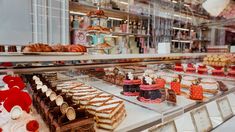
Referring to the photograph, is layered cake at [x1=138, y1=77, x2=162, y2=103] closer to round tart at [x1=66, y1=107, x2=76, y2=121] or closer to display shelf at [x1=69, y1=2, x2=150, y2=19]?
round tart at [x1=66, y1=107, x2=76, y2=121]

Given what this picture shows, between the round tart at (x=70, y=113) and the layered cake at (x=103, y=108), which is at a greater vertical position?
the round tart at (x=70, y=113)

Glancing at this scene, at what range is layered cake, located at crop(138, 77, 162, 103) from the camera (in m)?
1.13

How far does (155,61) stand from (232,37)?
682 centimetres

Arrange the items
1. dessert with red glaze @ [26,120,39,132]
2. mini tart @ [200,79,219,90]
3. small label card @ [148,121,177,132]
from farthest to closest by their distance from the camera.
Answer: mini tart @ [200,79,219,90] < small label card @ [148,121,177,132] < dessert with red glaze @ [26,120,39,132]

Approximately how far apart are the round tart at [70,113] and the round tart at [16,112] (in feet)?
0.51

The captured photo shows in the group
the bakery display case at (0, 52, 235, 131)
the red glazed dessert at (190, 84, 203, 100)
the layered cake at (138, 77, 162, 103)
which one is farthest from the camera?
the red glazed dessert at (190, 84, 203, 100)

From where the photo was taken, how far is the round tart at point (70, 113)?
684mm

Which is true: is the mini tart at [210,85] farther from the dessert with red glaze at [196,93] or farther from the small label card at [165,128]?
the small label card at [165,128]

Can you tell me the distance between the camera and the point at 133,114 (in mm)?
961

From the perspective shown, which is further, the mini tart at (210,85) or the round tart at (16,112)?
the mini tart at (210,85)

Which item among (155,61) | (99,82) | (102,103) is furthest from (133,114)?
(155,61)

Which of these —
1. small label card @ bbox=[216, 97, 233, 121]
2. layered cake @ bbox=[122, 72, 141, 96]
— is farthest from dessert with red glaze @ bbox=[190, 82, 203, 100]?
layered cake @ bbox=[122, 72, 141, 96]

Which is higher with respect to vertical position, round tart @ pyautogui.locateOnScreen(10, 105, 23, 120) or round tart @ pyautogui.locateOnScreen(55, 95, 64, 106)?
round tart @ pyautogui.locateOnScreen(55, 95, 64, 106)

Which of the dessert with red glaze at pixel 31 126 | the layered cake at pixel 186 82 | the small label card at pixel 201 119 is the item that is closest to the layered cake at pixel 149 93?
the small label card at pixel 201 119
